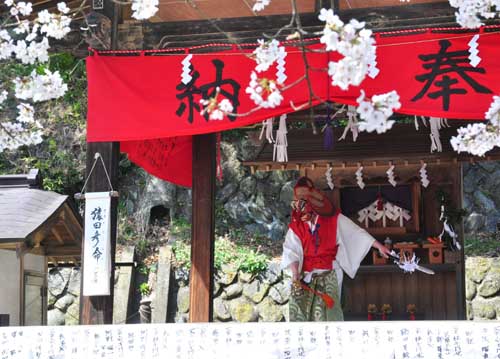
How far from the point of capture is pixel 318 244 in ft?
26.0

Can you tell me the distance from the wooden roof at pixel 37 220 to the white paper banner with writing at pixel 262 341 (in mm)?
2656

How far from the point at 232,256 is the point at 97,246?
827 centimetres

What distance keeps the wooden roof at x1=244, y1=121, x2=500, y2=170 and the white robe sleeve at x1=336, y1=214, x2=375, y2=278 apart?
3.04 feet

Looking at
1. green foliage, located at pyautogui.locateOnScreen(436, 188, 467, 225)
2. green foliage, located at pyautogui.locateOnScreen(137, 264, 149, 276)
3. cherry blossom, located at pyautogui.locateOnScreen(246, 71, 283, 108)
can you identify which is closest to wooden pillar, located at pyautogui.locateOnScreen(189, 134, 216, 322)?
green foliage, located at pyautogui.locateOnScreen(436, 188, 467, 225)

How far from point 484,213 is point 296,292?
8403mm

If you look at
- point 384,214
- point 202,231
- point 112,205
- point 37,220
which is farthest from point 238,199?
point 112,205

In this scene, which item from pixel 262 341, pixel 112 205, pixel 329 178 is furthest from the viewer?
pixel 329 178

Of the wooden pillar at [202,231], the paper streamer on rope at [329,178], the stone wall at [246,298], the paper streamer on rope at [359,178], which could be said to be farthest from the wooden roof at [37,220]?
the stone wall at [246,298]

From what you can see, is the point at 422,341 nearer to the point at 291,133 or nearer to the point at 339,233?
the point at 339,233

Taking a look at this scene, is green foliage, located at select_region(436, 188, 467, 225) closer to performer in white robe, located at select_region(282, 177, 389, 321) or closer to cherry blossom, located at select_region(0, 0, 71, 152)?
performer in white robe, located at select_region(282, 177, 389, 321)

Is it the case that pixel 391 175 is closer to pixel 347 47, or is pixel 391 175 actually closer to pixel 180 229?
pixel 347 47

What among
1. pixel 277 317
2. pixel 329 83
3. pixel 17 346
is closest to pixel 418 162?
pixel 329 83

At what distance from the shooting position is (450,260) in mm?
9281

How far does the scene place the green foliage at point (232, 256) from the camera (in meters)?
14.7
